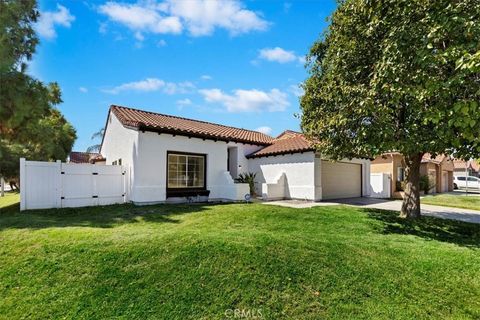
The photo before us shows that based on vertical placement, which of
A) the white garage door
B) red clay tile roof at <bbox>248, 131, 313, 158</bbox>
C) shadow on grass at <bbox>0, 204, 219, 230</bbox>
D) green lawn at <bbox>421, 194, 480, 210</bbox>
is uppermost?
red clay tile roof at <bbox>248, 131, 313, 158</bbox>

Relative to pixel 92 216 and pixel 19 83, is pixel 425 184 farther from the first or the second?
pixel 19 83

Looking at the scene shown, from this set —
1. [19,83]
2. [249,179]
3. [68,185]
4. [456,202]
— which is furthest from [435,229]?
[19,83]

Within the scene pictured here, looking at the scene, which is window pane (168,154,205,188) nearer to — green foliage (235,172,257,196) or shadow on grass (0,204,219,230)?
shadow on grass (0,204,219,230)

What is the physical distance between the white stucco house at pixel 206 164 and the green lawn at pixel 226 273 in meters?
5.56

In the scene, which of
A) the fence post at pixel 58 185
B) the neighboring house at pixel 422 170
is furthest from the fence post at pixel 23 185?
the neighboring house at pixel 422 170

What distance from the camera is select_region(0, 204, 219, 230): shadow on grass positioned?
8820 millimetres

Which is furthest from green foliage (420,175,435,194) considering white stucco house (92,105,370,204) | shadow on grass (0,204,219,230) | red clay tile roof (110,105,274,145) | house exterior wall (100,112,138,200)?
house exterior wall (100,112,138,200)

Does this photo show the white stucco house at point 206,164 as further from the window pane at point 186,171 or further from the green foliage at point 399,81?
the green foliage at point 399,81

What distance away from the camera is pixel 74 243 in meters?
6.85

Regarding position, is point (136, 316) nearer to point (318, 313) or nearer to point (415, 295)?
point (318, 313)

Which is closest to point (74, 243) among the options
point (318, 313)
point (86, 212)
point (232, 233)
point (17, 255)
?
point (17, 255)

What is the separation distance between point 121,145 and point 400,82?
1367cm

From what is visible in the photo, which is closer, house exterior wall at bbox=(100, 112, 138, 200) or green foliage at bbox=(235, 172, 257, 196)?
house exterior wall at bbox=(100, 112, 138, 200)

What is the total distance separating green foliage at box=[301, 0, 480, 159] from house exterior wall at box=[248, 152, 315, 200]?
4.79 meters
